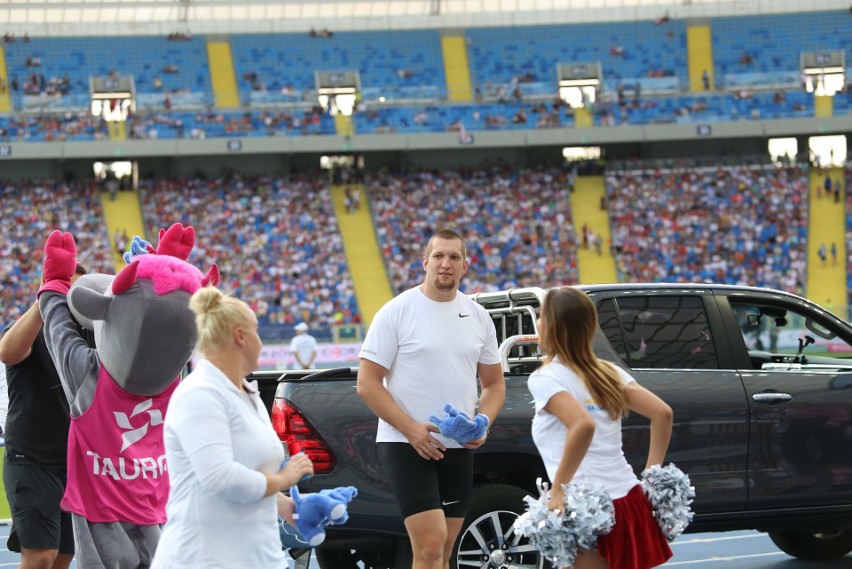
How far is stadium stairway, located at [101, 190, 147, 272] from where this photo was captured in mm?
38844

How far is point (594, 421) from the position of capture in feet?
14.3

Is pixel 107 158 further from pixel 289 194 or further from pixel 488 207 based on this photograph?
pixel 488 207

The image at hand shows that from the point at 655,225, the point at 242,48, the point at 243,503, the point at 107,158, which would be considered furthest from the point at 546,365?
the point at 242,48

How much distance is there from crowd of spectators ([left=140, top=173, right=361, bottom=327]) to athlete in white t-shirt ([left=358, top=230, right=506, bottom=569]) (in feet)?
94.5

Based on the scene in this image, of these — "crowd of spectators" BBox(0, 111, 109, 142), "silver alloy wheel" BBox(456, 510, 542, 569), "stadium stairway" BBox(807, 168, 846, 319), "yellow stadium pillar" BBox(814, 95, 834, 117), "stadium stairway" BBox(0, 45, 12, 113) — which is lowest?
"stadium stairway" BBox(807, 168, 846, 319)

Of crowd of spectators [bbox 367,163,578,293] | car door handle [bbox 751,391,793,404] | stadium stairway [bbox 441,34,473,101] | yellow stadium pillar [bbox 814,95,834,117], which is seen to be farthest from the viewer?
stadium stairway [bbox 441,34,473,101]

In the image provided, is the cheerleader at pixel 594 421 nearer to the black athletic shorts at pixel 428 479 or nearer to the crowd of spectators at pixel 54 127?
the black athletic shorts at pixel 428 479

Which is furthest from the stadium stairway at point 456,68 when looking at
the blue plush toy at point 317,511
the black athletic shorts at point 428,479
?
the blue plush toy at point 317,511

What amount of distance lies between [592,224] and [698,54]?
10628 millimetres

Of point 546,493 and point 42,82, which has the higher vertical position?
point 42,82

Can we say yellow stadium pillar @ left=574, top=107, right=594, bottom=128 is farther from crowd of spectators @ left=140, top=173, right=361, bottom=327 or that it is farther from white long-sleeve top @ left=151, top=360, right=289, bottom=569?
white long-sleeve top @ left=151, top=360, right=289, bottom=569

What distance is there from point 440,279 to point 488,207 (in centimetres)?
3515

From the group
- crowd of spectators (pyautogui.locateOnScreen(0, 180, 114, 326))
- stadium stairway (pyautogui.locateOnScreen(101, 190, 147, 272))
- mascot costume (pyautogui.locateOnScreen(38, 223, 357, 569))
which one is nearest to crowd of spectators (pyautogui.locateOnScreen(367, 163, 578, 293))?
stadium stairway (pyautogui.locateOnScreen(101, 190, 147, 272))

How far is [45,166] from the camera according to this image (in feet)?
138
